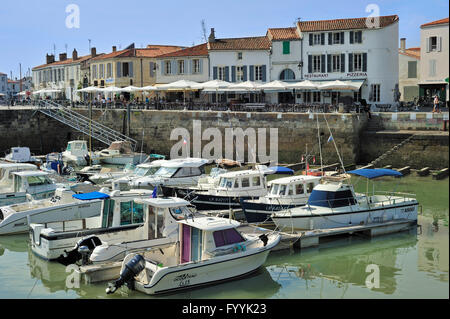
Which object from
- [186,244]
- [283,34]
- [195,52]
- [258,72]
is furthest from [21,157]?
[186,244]

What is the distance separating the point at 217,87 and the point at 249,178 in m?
18.3

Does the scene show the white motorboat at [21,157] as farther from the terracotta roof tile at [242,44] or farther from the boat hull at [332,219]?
the boat hull at [332,219]

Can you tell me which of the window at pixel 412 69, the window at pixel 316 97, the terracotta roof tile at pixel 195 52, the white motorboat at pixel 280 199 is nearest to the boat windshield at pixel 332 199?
the white motorboat at pixel 280 199

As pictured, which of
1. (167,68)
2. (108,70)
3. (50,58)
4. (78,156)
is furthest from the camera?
(50,58)

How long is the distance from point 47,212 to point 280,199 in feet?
25.0

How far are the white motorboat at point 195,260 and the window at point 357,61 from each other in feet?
88.4

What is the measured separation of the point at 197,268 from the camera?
1376 centimetres

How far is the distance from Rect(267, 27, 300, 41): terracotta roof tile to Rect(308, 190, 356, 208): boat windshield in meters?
24.3

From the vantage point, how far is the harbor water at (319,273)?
13.9m

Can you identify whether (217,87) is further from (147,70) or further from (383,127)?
(147,70)

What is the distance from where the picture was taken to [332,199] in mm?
18719

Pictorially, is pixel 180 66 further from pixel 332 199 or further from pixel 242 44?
pixel 332 199

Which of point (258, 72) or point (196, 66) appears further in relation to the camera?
point (196, 66)
